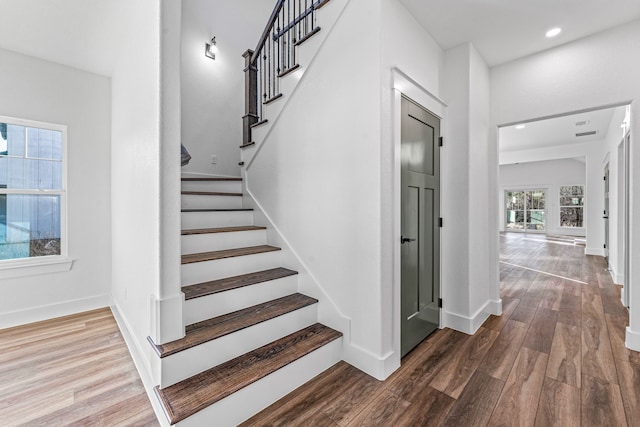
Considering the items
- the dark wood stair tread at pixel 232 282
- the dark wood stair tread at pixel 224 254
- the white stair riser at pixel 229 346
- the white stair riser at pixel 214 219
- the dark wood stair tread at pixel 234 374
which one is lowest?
the dark wood stair tread at pixel 234 374

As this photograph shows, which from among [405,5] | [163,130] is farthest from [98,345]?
[405,5]

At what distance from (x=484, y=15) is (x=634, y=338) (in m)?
2.91

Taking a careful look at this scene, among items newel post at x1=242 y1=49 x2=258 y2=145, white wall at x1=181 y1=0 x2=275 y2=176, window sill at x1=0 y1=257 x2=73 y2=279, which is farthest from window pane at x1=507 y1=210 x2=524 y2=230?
window sill at x1=0 y1=257 x2=73 y2=279

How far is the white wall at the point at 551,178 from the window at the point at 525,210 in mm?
275

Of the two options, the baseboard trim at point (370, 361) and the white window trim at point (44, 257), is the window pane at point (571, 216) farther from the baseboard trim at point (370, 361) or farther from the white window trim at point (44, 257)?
the white window trim at point (44, 257)

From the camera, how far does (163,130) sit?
159 cm

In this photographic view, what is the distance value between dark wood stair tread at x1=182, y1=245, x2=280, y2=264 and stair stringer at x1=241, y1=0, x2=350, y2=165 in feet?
3.66

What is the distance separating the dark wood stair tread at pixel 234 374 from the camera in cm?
141

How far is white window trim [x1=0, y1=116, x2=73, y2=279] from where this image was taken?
279cm

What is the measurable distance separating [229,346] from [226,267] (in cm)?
69

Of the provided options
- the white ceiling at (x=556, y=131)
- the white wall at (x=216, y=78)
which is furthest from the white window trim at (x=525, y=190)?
the white wall at (x=216, y=78)

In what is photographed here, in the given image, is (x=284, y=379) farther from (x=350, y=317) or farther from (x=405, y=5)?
(x=405, y=5)

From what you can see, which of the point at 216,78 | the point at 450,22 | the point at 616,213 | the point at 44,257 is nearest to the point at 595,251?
the point at 616,213

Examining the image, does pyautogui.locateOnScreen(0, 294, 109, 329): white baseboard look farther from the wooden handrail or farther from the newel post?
the wooden handrail
